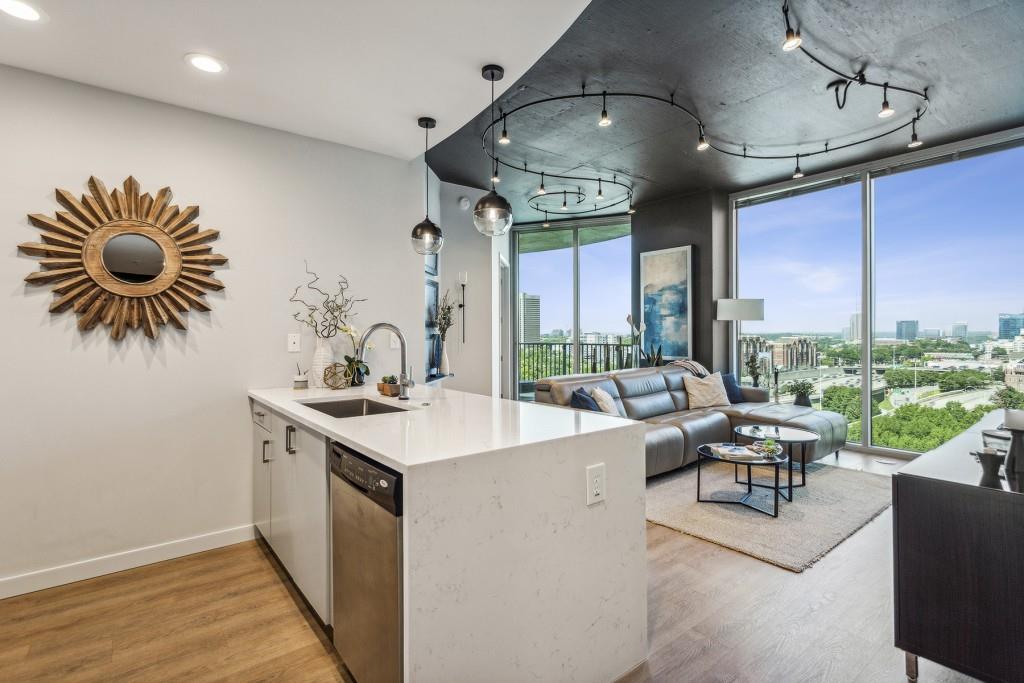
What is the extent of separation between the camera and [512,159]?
485 cm

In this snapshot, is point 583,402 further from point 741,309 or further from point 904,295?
point 904,295

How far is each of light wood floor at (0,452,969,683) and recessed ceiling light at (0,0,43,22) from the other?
8.32 feet

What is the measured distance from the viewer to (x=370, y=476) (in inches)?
57.0

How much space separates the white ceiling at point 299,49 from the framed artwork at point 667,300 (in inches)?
165

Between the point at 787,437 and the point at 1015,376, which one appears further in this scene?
the point at 1015,376

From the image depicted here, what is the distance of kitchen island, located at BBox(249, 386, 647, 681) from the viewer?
131 cm

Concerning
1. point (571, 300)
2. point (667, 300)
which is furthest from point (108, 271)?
point (571, 300)

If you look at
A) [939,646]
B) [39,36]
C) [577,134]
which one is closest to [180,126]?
[39,36]

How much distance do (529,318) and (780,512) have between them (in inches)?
199

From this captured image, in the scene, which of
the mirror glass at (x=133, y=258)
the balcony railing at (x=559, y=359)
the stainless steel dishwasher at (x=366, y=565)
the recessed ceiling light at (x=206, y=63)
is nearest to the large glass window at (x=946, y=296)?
the balcony railing at (x=559, y=359)

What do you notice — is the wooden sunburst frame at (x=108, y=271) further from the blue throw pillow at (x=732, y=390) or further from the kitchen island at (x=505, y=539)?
the blue throw pillow at (x=732, y=390)

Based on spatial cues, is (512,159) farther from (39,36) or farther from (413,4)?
(39,36)

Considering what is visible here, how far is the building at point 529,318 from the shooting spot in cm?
781

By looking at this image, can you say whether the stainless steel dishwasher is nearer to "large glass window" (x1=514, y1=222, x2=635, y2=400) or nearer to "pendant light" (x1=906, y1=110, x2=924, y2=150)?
"pendant light" (x1=906, y1=110, x2=924, y2=150)
